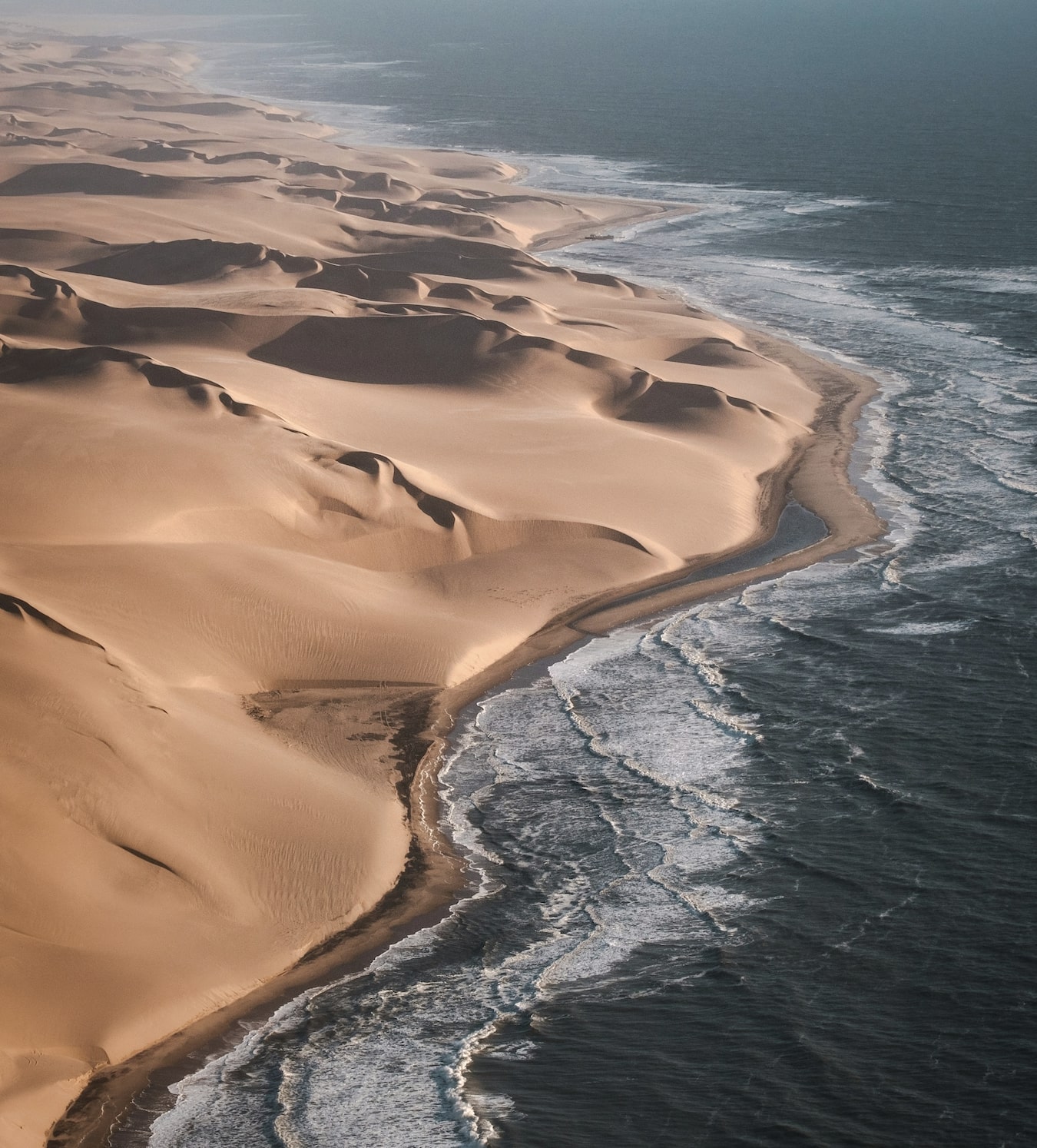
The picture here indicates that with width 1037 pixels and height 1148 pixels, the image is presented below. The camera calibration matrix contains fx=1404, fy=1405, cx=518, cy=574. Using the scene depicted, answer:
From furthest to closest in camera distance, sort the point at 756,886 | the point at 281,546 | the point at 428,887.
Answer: the point at 281,546 < the point at 428,887 < the point at 756,886

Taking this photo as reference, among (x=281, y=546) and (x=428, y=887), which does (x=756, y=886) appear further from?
(x=281, y=546)

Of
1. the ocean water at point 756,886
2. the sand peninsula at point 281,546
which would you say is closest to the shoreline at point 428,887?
the sand peninsula at point 281,546

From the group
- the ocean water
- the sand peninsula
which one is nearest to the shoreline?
the sand peninsula

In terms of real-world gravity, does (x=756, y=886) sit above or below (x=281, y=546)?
below

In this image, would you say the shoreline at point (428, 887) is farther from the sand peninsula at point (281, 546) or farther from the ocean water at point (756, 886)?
the ocean water at point (756, 886)

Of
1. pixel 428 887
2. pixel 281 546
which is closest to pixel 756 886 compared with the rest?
pixel 428 887

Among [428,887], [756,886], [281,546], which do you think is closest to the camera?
[756,886]

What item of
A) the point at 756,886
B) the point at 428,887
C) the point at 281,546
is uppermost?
the point at 281,546

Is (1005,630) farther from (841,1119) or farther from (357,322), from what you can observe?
(357,322)

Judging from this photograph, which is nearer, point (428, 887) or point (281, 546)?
point (428, 887)
